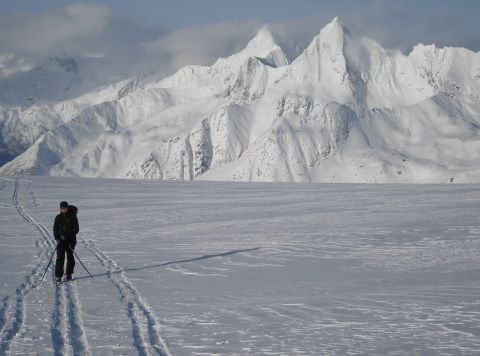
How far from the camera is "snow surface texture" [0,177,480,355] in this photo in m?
10.4

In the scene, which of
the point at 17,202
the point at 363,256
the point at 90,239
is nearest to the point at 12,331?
the point at 363,256

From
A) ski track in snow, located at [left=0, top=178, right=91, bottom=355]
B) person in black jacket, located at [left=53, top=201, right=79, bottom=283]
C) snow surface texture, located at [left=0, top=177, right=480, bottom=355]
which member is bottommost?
ski track in snow, located at [left=0, top=178, right=91, bottom=355]

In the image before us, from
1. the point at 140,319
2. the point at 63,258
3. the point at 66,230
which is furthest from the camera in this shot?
the point at 66,230

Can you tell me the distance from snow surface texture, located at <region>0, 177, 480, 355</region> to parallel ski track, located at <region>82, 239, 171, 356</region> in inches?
1.6

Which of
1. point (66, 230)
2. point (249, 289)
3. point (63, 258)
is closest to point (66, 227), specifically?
point (66, 230)

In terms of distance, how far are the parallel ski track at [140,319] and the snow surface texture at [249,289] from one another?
40 mm

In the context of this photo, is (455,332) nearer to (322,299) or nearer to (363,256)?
(322,299)

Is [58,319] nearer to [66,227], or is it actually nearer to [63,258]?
[63,258]

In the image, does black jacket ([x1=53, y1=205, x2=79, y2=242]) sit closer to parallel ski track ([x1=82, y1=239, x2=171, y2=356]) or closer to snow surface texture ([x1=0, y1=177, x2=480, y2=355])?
snow surface texture ([x1=0, y1=177, x2=480, y2=355])

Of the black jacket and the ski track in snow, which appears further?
the black jacket

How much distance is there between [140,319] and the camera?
38.4 feet

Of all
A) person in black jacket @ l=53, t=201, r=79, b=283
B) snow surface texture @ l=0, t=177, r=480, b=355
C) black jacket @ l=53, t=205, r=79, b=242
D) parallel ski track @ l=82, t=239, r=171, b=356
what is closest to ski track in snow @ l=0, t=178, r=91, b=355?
snow surface texture @ l=0, t=177, r=480, b=355

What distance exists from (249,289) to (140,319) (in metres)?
3.71

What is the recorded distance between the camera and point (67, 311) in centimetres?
1245
